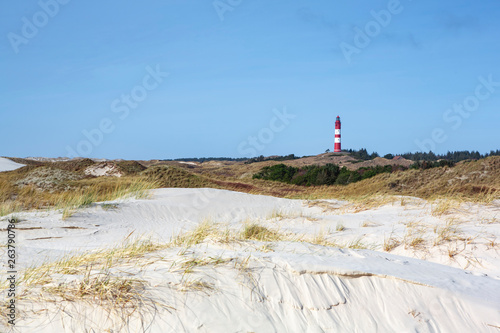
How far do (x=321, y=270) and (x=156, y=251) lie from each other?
1.60 metres

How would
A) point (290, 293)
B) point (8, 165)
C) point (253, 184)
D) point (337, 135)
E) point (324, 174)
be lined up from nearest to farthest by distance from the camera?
point (290, 293) < point (253, 184) < point (324, 174) < point (8, 165) < point (337, 135)

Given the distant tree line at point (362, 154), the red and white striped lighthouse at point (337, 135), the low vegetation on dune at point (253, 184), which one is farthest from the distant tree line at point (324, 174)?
the red and white striped lighthouse at point (337, 135)

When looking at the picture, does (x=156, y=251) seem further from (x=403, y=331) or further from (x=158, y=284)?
(x=403, y=331)

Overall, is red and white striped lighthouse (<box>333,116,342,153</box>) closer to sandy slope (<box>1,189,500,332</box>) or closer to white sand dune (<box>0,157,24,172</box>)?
white sand dune (<box>0,157,24,172</box>)

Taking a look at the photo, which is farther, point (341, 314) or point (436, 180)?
point (436, 180)

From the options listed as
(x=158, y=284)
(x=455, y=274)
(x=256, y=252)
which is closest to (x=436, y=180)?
(x=455, y=274)

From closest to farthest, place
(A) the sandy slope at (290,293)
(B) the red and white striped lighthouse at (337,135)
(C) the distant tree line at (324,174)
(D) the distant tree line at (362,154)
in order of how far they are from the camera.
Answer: (A) the sandy slope at (290,293)
(C) the distant tree line at (324,174)
(D) the distant tree line at (362,154)
(B) the red and white striped lighthouse at (337,135)

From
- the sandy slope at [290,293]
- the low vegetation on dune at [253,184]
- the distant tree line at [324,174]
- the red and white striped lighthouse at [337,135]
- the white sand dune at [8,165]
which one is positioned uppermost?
the red and white striped lighthouse at [337,135]

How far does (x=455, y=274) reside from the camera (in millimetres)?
3947

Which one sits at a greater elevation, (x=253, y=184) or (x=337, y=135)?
(x=337, y=135)

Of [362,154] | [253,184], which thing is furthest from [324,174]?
[362,154]

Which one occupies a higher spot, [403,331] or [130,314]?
[130,314]

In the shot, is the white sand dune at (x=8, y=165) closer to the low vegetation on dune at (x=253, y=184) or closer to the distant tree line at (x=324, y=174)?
the low vegetation on dune at (x=253, y=184)

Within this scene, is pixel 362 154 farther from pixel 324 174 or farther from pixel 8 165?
pixel 8 165
